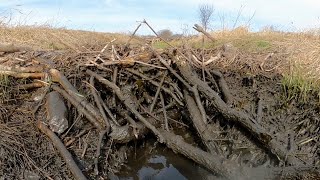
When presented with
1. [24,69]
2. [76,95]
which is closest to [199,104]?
[76,95]

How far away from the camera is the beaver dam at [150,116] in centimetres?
419

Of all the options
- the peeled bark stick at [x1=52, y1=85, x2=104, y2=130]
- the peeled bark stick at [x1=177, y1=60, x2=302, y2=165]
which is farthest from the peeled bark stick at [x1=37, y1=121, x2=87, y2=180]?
the peeled bark stick at [x1=177, y1=60, x2=302, y2=165]

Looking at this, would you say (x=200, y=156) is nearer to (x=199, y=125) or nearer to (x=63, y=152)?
(x=199, y=125)

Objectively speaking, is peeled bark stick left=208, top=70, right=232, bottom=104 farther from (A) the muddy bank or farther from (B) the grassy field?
(B) the grassy field

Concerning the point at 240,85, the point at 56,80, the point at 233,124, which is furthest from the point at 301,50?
the point at 56,80

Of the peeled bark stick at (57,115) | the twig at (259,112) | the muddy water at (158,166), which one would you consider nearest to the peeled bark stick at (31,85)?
the peeled bark stick at (57,115)

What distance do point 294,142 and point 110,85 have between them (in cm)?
251

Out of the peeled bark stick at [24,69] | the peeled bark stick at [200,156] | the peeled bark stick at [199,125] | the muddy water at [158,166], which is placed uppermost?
the peeled bark stick at [24,69]

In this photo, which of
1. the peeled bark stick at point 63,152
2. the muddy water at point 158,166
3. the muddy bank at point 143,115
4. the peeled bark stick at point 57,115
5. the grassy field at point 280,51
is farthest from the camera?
the grassy field at point 280,51

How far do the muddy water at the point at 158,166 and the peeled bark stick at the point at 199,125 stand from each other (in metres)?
0.30

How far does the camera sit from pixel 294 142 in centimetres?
479

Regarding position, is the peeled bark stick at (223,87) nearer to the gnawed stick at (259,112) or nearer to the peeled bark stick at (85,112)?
the gnawed stick at (259,112)

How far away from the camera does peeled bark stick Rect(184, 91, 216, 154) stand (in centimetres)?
449

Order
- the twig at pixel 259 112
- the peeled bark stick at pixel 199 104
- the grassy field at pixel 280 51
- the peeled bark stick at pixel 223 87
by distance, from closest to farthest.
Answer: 1. the peeled bark stick at pixel 199 104
2. the twig at pixel 259 112
3. the peeled bark stick at pixel 223 87
4. the grassy field at pixel 280 51
